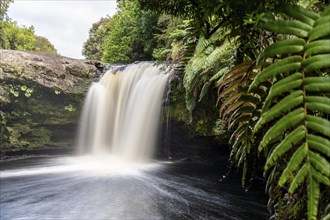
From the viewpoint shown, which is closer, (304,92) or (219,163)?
(304,92)

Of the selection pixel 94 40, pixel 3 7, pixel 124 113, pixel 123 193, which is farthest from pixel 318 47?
pixel 3 7

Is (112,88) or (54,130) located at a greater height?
(112,88)

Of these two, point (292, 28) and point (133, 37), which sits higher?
point (133, 37)

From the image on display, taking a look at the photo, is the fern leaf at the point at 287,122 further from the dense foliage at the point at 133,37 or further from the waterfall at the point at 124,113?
the dense foliage at the point at 133,37

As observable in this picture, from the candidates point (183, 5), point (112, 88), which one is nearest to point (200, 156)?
point (112, 88)

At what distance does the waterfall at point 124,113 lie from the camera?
329 inches

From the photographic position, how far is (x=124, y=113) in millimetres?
9047

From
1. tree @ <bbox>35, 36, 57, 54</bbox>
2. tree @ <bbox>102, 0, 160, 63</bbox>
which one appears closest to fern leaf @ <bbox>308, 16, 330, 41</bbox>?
tree @ <bbox>102, 0, 160, 63</bbox>

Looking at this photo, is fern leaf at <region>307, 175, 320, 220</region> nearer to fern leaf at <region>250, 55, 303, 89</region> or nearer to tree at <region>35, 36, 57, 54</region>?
fern leaf at <region>250, 55, 303, 89</region>

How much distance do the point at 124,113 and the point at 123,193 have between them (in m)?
3.73

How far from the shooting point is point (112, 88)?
9.67 meters

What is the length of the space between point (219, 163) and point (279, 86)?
7.61 metres

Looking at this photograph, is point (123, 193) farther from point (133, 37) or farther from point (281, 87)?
point (133, 37)

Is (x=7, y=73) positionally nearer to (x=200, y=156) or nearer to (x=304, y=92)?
(x=200, y=156)
